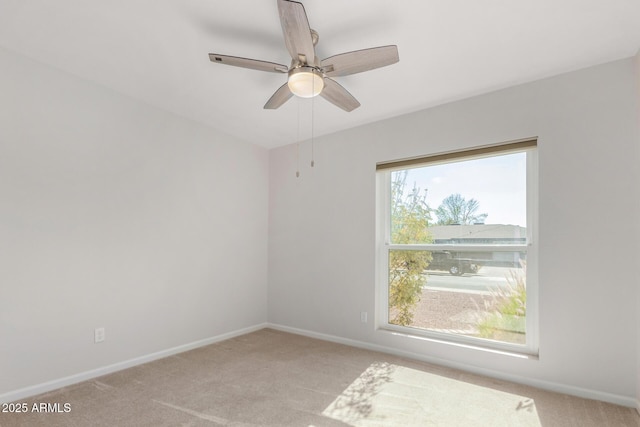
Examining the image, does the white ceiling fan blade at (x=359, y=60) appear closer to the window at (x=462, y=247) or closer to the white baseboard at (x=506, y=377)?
the window at (x=462, y=247)

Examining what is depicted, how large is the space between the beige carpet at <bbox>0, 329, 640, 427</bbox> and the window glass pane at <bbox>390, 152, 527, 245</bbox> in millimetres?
1200

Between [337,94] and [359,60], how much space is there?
402mm

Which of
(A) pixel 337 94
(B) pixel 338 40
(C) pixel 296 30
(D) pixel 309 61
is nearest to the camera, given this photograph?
(C) pixel 296 30

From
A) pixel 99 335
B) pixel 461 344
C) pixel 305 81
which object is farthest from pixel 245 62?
pixel 461 344

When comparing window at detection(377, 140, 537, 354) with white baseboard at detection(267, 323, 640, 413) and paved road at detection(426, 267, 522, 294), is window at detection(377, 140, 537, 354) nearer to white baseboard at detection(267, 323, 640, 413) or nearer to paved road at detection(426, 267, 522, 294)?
paved road at detection(426, 267, 522, 294)

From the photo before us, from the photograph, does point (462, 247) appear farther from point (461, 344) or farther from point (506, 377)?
point (506, 377)

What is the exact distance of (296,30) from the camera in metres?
1.78

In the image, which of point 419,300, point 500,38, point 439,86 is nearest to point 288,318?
point 419,300

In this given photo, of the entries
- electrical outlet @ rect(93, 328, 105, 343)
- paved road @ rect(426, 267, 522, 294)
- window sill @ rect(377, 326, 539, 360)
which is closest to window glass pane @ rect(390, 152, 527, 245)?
paved road @ rect(426, 267, 522, 294)

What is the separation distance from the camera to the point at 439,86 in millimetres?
2848

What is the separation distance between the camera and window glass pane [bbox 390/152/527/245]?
9.44 feet

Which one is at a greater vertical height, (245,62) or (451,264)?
(245,62)

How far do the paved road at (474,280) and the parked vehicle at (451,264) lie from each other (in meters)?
0.04

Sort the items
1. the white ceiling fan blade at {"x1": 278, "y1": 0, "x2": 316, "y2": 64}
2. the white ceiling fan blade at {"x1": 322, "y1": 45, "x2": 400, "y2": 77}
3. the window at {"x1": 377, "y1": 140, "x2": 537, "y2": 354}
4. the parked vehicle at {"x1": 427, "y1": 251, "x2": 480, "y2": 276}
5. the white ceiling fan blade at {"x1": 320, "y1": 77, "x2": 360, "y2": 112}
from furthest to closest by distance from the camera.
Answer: the parked vehicle at {"x1": 427, "y1": 251, "x2": 480, "y2": 276}, the window at {"x1": 377, "y1": 140, "x2": 537, "y2": 354}, the white ceiling fan blade at {"x1": 320, "y1": 77, "x2": 360, "y2": 112}, the white ceiling fan blade at {"x1": 322, "y1": 45, "x2": 400, "y2": 77}, the white ceiling fan blade at {"x1": 278, "y1": 0, "x2": 316, "y2": 64}
